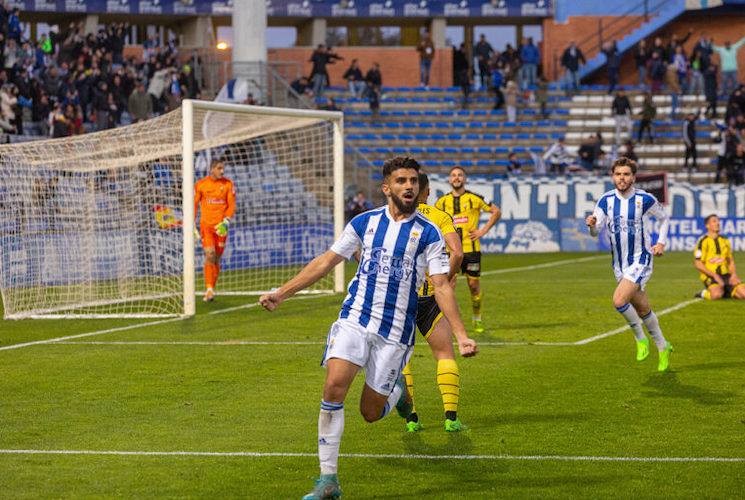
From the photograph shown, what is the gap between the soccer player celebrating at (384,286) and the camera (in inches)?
320

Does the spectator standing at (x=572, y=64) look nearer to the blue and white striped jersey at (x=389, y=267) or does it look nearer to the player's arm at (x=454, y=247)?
the player's arm at (x=454, y=247)

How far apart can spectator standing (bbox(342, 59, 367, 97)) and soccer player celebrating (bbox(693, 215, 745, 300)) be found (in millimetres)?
25040

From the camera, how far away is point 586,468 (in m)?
8.76

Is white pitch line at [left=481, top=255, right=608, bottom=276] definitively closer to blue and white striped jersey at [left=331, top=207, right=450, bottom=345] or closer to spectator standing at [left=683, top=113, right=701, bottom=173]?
spectator standing at [left=683, top=113, right=701, bottom=173]

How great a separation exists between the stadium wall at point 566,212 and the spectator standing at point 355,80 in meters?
10.1

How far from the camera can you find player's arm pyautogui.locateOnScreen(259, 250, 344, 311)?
804cm

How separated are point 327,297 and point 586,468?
14075 mm

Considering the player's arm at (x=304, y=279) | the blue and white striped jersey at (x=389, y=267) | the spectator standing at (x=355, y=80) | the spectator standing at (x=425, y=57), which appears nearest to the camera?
the player's arm at (x=304, y=279)

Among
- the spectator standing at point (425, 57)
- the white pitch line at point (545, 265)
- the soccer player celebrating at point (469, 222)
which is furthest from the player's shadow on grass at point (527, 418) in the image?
the spectator standing at point (425, 57)

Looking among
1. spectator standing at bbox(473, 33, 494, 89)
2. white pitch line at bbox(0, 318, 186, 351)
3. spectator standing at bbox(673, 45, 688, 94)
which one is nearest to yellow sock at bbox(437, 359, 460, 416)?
white pitch line at bbox(0, 318, 186, 351)

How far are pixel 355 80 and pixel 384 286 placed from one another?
38.9 m

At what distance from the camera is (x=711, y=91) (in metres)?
45.8

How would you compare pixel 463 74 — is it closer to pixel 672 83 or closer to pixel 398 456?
pixel 672 83

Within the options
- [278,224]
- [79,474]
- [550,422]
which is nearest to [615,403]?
[550,422]
